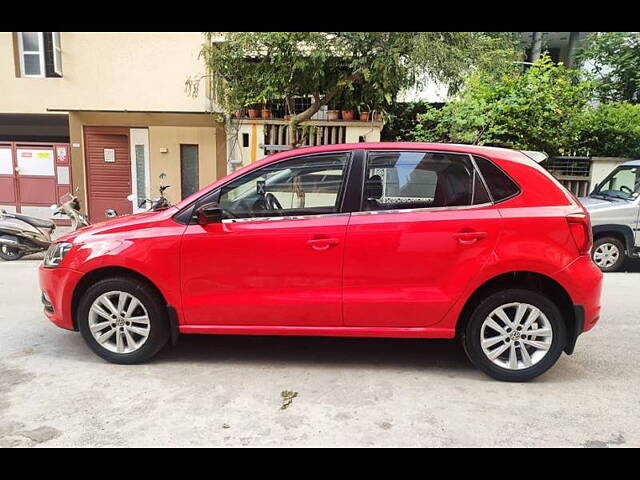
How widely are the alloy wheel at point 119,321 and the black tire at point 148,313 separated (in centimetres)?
3

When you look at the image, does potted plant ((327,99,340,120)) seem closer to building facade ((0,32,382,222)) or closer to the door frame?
building facade ((0,32,382,222))

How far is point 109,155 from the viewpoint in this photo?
495 inches

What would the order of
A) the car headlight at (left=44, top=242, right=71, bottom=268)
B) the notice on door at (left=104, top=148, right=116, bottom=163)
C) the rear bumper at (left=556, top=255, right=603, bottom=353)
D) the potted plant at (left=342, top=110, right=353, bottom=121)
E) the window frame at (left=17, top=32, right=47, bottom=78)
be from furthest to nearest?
the notice on door at (left=104, top=148, right=116, bottom=163), the window frame at (left=17, top=32, right=47, bottom=78), the potted plant at (left=342, top=110, right=353, bottom=121), the car headlight at (left=44, top=242, right=71, bottom=268), the rear bumper at (left=556, top=255, right=603, bottom=353)

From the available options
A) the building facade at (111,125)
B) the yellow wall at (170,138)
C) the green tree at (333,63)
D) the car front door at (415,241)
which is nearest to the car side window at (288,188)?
the car front door at (415,241)

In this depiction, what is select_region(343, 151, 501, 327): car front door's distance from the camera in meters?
3.58

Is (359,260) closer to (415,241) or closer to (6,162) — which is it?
(415,241)

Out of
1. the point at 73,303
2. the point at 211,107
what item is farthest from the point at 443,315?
the point at 211,107

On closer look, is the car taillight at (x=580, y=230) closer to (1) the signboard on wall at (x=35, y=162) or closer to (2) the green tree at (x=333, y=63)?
(2) the green tree at (x=333, y=63)

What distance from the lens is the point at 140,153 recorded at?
12.5 m

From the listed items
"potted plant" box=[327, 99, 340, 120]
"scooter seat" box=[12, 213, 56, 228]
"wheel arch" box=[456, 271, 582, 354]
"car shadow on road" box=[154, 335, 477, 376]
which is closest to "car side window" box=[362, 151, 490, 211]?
"wheel arch" box=[456, 271, 582, 354]

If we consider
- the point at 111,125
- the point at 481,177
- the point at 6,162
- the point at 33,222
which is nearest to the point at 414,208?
the point at 481,177

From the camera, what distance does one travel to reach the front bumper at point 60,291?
12.7 ft

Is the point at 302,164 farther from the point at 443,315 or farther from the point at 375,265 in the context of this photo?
the point at 443,315

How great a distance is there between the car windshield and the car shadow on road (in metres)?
5.35
